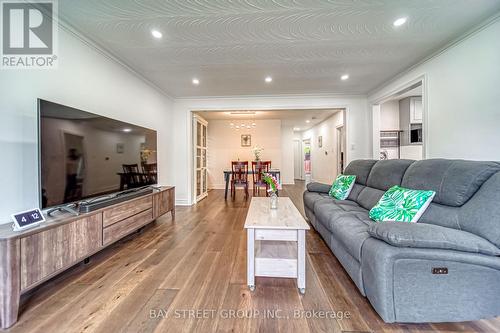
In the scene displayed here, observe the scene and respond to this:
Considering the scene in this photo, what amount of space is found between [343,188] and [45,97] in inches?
144

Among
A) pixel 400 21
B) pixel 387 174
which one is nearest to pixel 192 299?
pixel 387 174

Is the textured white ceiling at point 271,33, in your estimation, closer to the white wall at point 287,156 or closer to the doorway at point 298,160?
the white wall at point 287,156

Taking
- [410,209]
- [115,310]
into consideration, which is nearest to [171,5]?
[115,310]

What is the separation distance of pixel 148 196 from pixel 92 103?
1347 millimetres

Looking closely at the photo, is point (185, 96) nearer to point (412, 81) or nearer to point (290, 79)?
point (290, 79)

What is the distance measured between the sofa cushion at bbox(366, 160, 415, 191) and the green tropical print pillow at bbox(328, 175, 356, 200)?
257 millimetres

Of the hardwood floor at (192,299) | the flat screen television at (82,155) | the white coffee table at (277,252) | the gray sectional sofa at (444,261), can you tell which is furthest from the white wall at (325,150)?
the flat screen television at (82,155)

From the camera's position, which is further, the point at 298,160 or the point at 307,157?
the point at 298,160

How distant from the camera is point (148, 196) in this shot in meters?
2.90

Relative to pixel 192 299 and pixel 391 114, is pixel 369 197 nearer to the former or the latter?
pixel 192 299

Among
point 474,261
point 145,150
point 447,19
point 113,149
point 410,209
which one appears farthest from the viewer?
point 145,150

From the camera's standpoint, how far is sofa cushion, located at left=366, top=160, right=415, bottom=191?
2285 mm

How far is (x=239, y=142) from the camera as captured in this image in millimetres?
7320

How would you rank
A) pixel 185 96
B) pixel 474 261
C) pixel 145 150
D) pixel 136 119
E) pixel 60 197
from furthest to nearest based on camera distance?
pixel 185 96, pixel 136 119, pixel 145 150, pixel 60 197, pixel 474 261
